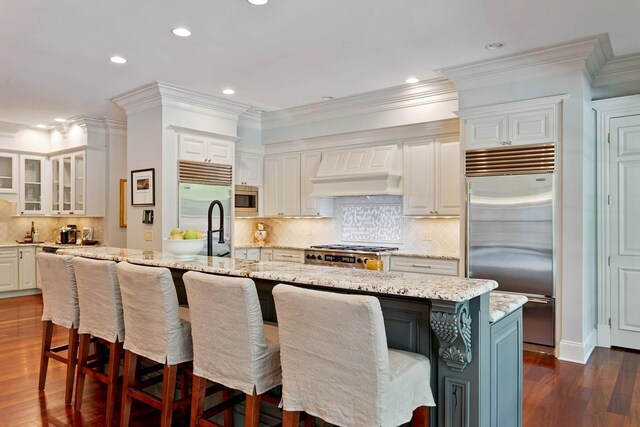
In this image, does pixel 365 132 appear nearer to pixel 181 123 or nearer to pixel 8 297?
pixel 181 123

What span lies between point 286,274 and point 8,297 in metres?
6.76

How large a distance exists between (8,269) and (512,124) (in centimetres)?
736

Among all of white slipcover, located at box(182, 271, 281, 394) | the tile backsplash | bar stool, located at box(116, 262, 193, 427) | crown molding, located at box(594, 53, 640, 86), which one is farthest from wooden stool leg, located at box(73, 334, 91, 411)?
crown molding, located at box(594, 53, 640, 86)

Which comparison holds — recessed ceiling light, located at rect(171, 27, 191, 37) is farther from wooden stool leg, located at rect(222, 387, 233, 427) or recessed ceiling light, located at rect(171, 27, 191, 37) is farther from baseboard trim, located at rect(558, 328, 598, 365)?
baseboard trim, located at rect(558, 328, 598, 365)

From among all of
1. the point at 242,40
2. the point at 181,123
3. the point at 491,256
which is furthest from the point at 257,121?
the point at 491,256

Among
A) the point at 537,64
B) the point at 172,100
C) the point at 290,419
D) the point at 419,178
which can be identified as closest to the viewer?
the point at 290,419

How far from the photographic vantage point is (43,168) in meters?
7.29

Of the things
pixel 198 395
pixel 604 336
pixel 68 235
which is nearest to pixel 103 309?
pixel 198 395

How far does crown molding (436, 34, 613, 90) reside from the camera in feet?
12.2

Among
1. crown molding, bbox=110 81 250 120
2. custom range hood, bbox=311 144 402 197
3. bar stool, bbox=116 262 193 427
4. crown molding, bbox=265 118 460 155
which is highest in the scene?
crown molding, bbox=110 81 250 120

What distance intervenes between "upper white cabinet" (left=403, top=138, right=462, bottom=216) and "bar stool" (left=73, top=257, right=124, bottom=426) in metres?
3.48

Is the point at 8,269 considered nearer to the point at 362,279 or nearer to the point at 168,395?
the point at 168,395

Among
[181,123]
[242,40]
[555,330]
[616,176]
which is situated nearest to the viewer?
[242,40]

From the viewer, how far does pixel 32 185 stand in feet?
23.7
